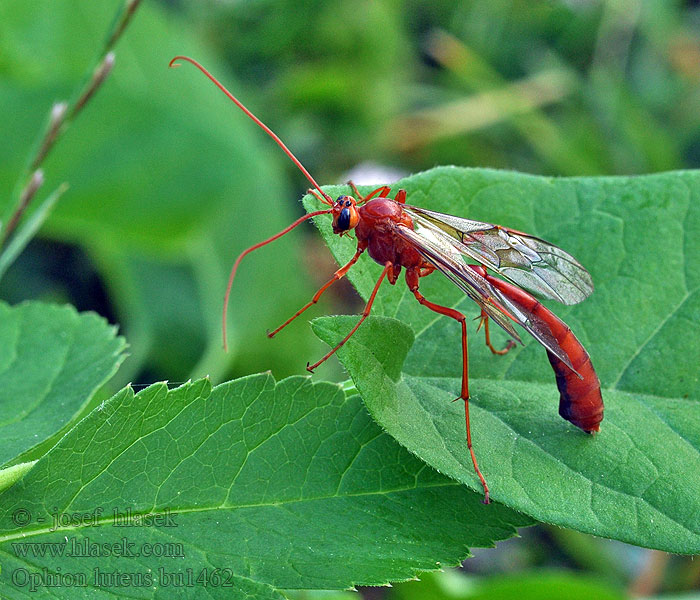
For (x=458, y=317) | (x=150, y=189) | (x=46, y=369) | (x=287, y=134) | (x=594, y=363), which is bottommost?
(x=594, y=363)

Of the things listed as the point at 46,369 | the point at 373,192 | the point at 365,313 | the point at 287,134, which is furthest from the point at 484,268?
the point at 287,134

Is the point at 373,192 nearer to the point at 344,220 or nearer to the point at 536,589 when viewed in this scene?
the point at 344,220

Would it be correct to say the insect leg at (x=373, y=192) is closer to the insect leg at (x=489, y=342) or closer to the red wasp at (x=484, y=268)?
the red wasp at (x=484, y=268)

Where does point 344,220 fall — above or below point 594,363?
above

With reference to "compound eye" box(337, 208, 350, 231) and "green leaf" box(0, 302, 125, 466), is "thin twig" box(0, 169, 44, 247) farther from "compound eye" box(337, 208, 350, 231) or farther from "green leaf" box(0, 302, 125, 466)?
"compound eye" box(337, 208, 350, 231)

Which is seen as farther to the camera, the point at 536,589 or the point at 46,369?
the point at 536,589

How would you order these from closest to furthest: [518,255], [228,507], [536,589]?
[228,507] → [518,255] → [536,589]

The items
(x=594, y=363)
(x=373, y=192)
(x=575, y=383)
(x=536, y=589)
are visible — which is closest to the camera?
(x=575, y=383)

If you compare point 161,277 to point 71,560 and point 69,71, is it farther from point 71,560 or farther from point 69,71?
point 71,560
